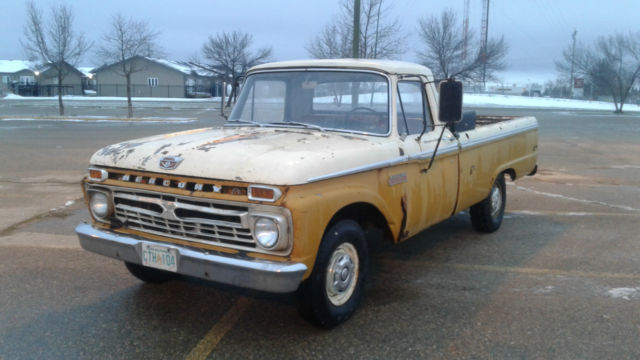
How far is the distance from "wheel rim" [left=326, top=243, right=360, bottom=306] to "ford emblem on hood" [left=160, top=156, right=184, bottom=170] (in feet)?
4.06

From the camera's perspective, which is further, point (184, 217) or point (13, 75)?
point (13, 75)

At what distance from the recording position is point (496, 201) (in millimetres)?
6848

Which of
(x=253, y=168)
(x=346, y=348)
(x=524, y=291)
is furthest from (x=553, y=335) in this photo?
(x=253, y=168)

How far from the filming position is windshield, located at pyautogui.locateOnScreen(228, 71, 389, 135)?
187 inches

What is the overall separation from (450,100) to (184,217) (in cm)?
232

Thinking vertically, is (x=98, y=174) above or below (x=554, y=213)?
above

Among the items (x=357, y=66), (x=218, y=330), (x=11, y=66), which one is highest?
(x=11, y=66)

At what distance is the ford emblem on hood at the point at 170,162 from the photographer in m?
3.75

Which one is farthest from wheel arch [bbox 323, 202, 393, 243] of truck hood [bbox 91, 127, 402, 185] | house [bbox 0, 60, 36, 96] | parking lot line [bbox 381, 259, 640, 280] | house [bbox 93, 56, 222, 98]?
house [bbox 0, 60, 36, 96]

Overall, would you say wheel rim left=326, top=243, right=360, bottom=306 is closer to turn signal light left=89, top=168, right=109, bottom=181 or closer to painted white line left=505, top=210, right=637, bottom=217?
turn signal light left=89, top=168, right=109, bottom=181

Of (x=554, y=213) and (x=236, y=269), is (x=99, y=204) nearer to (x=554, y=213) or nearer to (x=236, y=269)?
(x=236, y=269)

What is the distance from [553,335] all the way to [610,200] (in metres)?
5.70

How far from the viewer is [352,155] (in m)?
3.96

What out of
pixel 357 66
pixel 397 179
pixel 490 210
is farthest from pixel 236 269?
pixel 490 210
